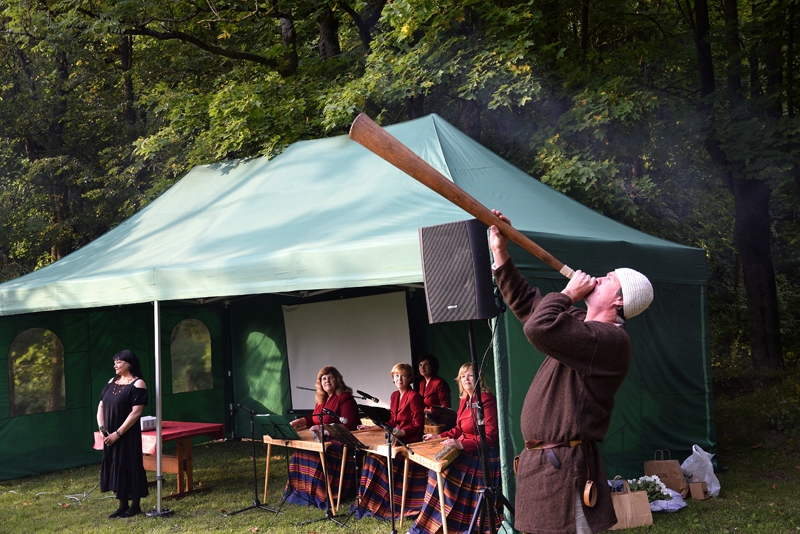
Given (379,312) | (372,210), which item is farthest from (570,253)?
(379,312)

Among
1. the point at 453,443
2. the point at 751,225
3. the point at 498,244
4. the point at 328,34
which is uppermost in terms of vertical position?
the point at 328,34

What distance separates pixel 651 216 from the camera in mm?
10016

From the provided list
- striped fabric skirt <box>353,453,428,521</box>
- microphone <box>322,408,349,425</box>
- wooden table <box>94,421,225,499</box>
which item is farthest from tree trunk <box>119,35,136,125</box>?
striped fabric skirt <box>353,453,428,521</box>

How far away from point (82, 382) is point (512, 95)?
6076mm

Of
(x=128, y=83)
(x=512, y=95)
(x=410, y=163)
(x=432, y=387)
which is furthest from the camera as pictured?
(x=128, y=83)

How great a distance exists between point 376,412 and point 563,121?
4.96 metres

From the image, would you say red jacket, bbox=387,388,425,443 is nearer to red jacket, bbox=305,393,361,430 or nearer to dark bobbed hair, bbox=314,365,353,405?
red jacket, bbox=305,393,361,430

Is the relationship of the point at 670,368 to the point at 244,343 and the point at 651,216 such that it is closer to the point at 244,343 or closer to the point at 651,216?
the point at 651,216

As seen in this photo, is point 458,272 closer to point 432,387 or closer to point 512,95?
point 432,387

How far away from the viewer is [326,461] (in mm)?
6402

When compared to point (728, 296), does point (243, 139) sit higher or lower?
higher

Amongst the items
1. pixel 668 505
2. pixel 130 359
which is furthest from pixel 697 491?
pixel 130 359

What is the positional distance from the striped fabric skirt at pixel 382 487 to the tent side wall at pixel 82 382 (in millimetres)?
4436

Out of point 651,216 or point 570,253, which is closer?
A: point 570,253
